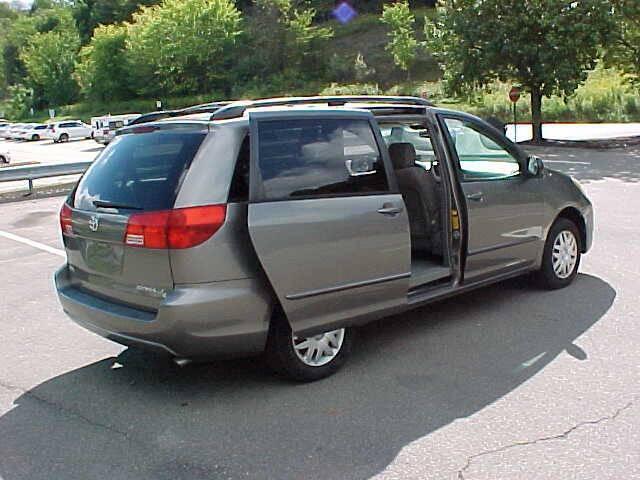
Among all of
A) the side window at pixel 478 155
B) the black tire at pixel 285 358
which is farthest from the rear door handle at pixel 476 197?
the black tire at pixel 285 358

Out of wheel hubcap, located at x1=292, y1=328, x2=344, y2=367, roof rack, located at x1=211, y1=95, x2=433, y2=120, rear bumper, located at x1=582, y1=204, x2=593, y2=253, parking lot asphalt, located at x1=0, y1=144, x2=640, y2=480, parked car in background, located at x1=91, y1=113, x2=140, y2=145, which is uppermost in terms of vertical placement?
parked car in background, located at x1=91, y1=113, x2=140, y2=145

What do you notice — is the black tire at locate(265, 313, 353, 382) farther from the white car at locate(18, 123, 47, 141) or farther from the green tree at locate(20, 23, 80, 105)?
the green tree at locate(20, 23, 80, 105)

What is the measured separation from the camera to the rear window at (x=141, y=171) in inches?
152

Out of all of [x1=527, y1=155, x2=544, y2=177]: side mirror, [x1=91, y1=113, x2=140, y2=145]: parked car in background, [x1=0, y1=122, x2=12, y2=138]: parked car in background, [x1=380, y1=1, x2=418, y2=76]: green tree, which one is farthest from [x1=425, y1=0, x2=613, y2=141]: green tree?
[x1=0, y1=122, x2=12, y2=138]: parked car in background

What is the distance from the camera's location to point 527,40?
21.7 meters

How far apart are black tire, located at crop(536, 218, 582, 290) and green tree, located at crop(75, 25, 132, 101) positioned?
64.5m

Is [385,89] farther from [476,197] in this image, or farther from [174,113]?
[174,113]

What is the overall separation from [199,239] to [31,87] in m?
86.1

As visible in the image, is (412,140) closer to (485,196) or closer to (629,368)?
(485,196)

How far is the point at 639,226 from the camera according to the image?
28.6ft

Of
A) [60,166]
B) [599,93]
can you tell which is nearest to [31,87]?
[599,93]

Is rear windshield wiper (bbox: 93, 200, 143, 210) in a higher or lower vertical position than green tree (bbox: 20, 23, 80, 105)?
lower

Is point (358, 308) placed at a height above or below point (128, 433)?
above

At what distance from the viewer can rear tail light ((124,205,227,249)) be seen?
370 cm
